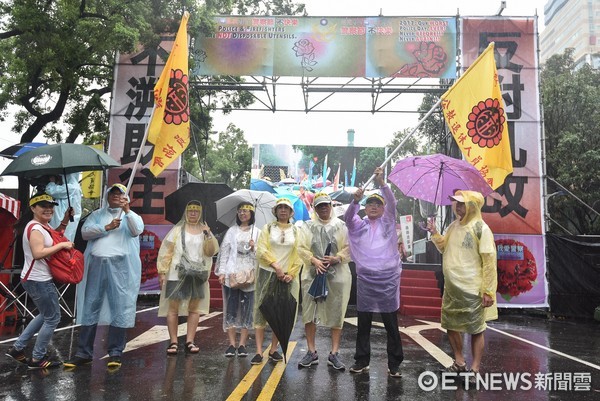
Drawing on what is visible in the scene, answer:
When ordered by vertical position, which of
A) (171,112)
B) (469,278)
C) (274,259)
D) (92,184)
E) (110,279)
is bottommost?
(110,279)

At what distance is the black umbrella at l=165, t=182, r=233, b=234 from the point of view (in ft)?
36.3

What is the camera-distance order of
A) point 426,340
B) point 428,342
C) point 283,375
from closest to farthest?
point 283,375 < point 428,342 < point 426,340

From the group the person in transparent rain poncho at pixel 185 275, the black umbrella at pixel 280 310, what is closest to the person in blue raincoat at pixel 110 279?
the person in transparent rain poncho at pixel 185 275

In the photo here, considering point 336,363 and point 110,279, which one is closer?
point 336,363

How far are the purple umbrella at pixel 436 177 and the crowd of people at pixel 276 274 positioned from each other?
2.05 feet

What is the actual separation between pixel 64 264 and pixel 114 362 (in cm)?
111

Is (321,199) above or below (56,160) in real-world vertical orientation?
below

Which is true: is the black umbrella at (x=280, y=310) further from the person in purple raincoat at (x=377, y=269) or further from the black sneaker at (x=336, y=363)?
the person in purple raincoat at (x=377, y=269)

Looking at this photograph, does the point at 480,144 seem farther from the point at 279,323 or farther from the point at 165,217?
the point at 165,217

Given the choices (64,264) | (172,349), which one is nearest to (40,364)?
(64,264)

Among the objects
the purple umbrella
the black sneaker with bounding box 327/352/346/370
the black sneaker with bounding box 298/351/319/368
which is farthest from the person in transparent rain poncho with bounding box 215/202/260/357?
the purple umbrella

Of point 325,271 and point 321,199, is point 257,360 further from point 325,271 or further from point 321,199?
point 321,199

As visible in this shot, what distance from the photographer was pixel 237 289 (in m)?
5.52

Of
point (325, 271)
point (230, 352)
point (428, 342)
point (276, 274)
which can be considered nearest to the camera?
point (325, 271)
